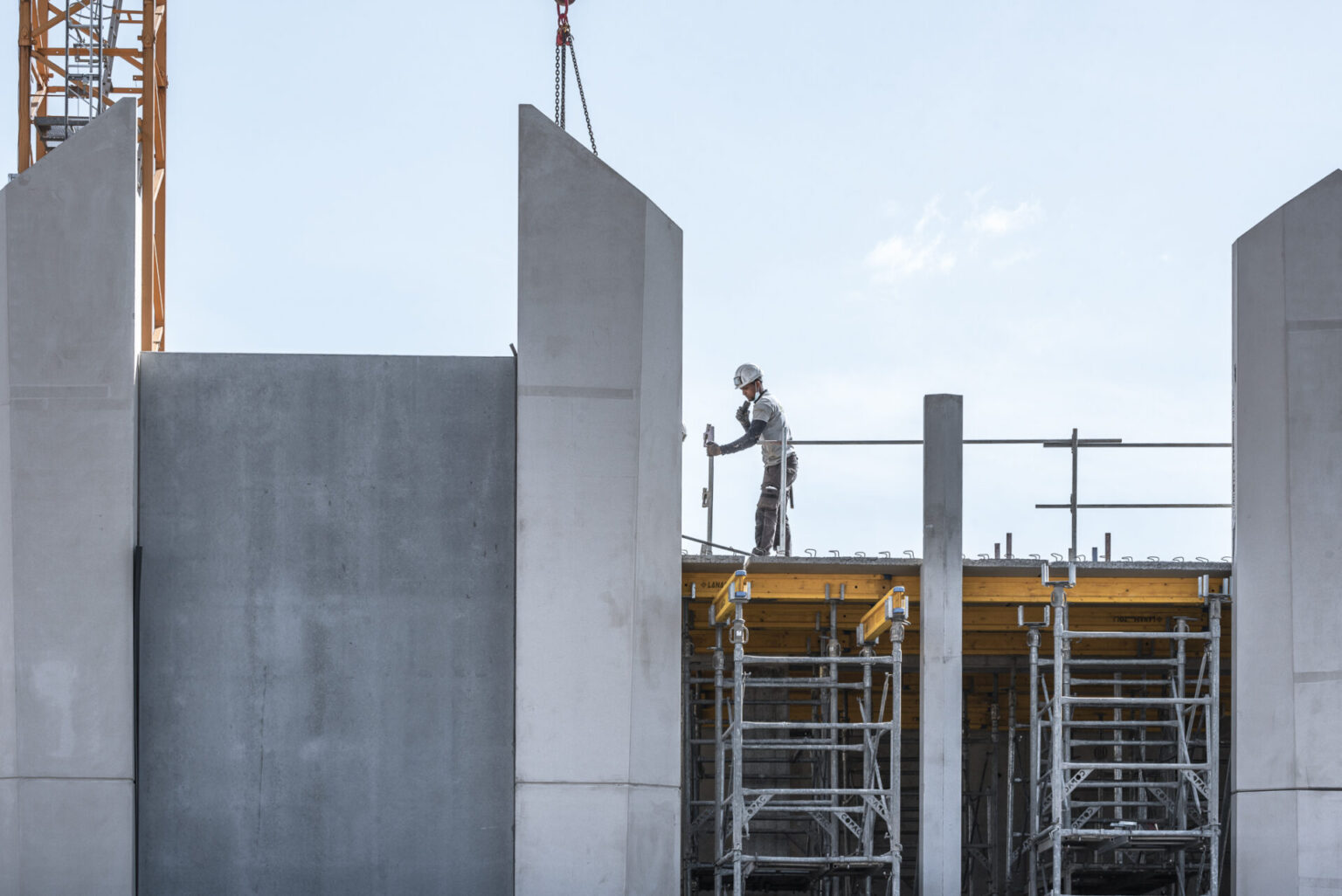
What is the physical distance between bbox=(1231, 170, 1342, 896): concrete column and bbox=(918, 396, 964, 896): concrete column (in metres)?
2.52

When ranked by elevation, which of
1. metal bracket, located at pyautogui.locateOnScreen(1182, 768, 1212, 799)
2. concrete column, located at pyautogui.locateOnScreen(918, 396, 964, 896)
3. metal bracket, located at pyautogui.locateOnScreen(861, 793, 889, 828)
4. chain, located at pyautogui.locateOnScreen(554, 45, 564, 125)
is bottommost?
metal bracket, located at pyautogui.locateOnScreen(861, 793, 889, 828)

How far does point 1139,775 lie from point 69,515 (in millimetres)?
10616

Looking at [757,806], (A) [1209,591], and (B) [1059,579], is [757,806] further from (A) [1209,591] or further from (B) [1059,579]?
(A) [1209,591]

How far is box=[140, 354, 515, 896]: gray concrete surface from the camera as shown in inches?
587

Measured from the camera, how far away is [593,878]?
1467 centimetres

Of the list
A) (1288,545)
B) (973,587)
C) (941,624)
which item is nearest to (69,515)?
(941,624)

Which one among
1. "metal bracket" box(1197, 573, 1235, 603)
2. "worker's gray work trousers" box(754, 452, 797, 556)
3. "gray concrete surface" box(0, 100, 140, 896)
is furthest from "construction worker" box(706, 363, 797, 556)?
"gray concrete surface" box(0, 100, 140, 896)

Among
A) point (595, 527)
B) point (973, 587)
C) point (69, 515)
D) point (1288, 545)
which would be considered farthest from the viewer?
point (973, 587)

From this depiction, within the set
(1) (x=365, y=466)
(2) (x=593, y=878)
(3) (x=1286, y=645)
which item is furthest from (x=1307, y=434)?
(1) (x=365, y=466)

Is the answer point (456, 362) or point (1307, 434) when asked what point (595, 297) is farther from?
point (1307, 434)

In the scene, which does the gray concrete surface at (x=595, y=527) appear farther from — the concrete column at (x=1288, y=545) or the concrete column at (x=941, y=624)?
the concrete column at (x=1288, y=545)

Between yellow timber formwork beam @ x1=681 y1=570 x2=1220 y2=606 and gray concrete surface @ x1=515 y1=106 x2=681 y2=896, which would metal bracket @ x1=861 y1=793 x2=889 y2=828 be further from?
gray concrete surface @ x1=515 y1=106 x2=681 y2=896

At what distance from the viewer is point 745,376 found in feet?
56.9

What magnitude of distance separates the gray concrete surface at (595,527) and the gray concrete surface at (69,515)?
11.2 ft
